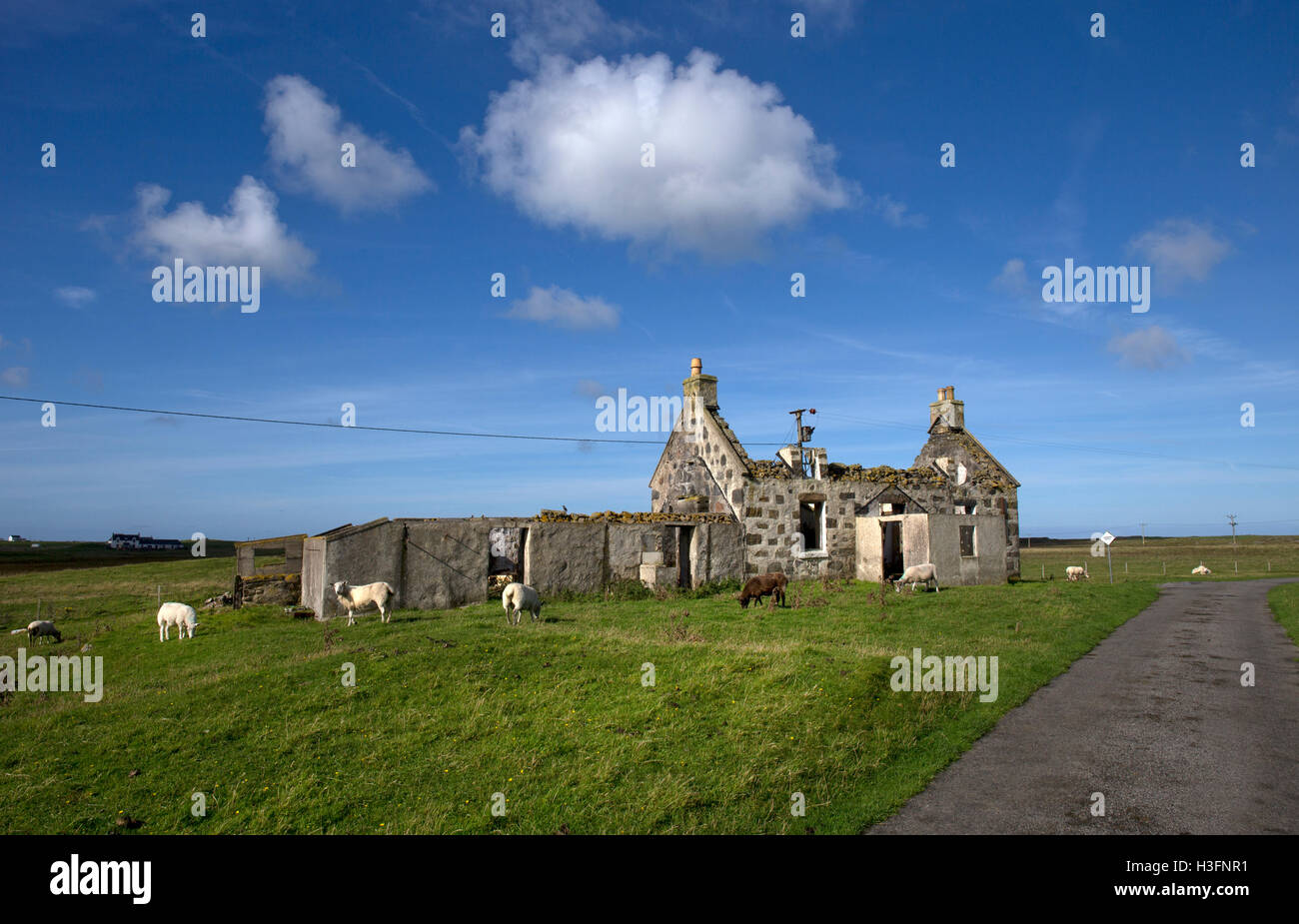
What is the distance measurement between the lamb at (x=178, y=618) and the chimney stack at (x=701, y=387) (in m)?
19.3

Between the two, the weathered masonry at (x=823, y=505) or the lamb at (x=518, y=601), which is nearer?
the lamb at (x=518, y=601)

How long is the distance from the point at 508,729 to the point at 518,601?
7.61 m

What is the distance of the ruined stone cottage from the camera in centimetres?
2066

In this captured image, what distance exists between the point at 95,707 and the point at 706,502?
20.8 meters

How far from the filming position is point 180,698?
36.5 ft

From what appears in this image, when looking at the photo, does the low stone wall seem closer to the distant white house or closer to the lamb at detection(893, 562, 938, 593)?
the lamb at detection(893, 562, 938, 593)

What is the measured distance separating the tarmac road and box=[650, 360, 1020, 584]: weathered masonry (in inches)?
526

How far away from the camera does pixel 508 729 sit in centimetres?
955

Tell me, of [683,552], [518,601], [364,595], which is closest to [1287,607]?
[683,552]

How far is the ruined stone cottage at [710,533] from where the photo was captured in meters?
20.7

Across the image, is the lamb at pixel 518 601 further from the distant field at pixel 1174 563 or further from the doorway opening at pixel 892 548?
the distant field at pixel 1174 563

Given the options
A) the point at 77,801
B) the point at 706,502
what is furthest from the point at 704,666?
the point at 706,502

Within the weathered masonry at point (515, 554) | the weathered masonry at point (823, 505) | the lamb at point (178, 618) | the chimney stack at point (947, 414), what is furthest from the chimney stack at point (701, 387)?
the lamb at point (178, 618)
